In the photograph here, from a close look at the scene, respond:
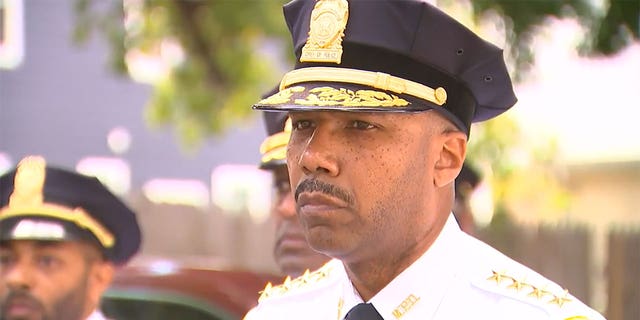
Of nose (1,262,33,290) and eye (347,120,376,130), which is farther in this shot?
nose (1,262,33,290)

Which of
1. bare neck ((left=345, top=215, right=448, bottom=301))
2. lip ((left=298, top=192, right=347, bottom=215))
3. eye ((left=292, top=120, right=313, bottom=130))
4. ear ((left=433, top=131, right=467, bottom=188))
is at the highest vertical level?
eye ((left=292, top=120, right=313, bottom=130))

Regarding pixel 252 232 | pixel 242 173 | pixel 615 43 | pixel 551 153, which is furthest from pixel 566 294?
pixel 242 173

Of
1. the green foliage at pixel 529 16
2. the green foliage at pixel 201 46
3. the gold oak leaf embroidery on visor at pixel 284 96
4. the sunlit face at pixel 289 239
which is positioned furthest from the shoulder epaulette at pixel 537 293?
the green foliage at pixel 201 46

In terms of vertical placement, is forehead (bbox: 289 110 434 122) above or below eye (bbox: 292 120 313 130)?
below

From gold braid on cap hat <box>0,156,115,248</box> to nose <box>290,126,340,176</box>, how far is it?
1.91m

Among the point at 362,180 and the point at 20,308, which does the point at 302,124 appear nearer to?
the point at 362,180

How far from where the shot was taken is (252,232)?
13.9 metres

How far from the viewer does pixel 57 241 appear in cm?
402

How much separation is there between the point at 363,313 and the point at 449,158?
0.42m

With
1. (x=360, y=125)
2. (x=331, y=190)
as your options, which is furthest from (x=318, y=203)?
(x=360, y=125)

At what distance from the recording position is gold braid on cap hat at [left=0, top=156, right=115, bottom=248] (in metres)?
4.10

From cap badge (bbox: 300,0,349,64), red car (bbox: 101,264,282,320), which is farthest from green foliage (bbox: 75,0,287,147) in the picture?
cap badge (bbox: 300,0,349,64)

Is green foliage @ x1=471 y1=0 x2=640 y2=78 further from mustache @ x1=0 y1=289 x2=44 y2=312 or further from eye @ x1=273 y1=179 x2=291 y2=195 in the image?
mustache @ x1=0 y1=289 x2=44 y2=312

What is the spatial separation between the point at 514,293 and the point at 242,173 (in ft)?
71.0
